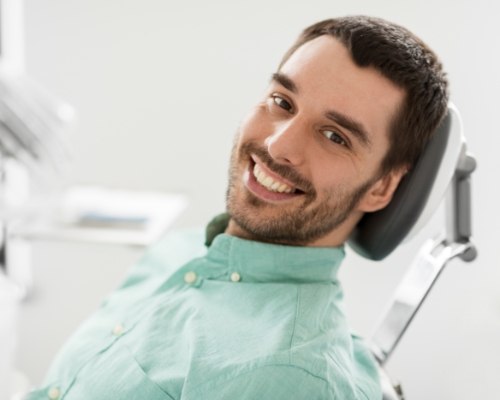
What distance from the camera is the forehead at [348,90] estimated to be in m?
1.09

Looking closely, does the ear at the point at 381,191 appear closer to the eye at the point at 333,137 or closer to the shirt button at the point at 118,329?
the eye at the point at 333,137

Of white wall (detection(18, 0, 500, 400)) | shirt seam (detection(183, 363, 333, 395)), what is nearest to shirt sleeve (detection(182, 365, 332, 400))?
shirt seam (detection(183, 363, 333, 395))

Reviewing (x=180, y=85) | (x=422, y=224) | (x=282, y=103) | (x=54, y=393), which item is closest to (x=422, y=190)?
(x=422, y=224)

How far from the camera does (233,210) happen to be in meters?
1.21

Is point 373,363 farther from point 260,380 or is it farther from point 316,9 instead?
point 316,9

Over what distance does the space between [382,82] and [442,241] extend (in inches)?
12.8

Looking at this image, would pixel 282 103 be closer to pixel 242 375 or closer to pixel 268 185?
pixel 268 185

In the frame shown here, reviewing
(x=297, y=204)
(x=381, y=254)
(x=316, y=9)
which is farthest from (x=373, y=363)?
(x=316, y=9)

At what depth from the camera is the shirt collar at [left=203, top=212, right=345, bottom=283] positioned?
1140 mm

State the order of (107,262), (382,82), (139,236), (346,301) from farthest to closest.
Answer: (107,262) → (346,301) → (139,236) → (382,82)

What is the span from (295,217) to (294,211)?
11 mm

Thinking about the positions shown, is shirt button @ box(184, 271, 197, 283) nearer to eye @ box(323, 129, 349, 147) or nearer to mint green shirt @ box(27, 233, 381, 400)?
mint green shirt @ box(27, 233, 381, 400)

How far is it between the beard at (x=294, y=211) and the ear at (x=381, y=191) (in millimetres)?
11

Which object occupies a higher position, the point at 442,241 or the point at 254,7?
the point at 254,7
